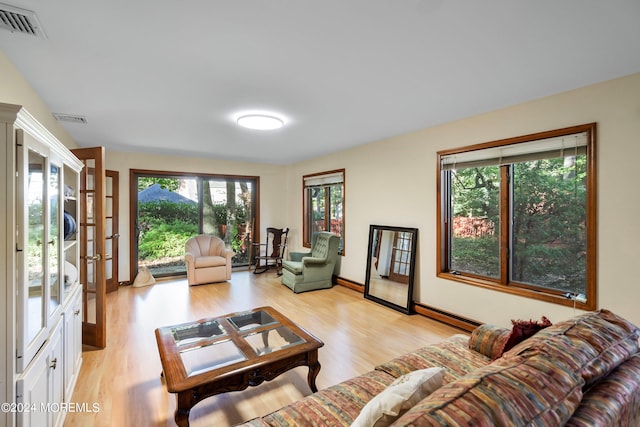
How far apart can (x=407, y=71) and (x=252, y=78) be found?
47.2 inches

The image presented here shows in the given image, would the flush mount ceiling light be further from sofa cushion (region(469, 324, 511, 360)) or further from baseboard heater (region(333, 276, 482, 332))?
baseboard heater (region(333, 276, 482, 332))

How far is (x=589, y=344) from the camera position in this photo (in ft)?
3.48

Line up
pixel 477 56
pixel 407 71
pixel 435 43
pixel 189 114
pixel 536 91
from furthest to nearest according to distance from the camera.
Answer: pixel 189 114 < pixel 536 91 < pixel 407 71 < pixel 477 56 < pixel 435 43

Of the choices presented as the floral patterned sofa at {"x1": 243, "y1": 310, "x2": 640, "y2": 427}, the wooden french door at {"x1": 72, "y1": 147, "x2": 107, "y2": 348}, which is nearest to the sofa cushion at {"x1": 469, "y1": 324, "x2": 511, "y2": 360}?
the floral patterned sofa at {"x1": 243, "y1": 310, "x2": 640, "y2": 427}

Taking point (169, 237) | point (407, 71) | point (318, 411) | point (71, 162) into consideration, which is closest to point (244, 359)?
point (318, 411)

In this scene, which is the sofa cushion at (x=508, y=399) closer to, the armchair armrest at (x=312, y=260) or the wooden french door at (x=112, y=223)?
the armchair armrest at (x=312, y=260)

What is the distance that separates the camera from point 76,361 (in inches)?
88.2

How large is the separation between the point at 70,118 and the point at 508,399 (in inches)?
171

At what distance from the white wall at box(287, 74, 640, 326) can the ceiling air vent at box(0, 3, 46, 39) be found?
3.61 m

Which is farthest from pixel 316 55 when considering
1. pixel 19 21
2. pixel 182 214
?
pixel 182 214

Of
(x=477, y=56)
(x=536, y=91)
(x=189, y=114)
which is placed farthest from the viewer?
(x=189, y=114)

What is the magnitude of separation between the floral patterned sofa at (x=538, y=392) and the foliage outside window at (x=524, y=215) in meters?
1.60

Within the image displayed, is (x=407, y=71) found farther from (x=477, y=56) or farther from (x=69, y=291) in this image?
(x=69, y=291)

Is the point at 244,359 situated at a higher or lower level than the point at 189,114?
lower
